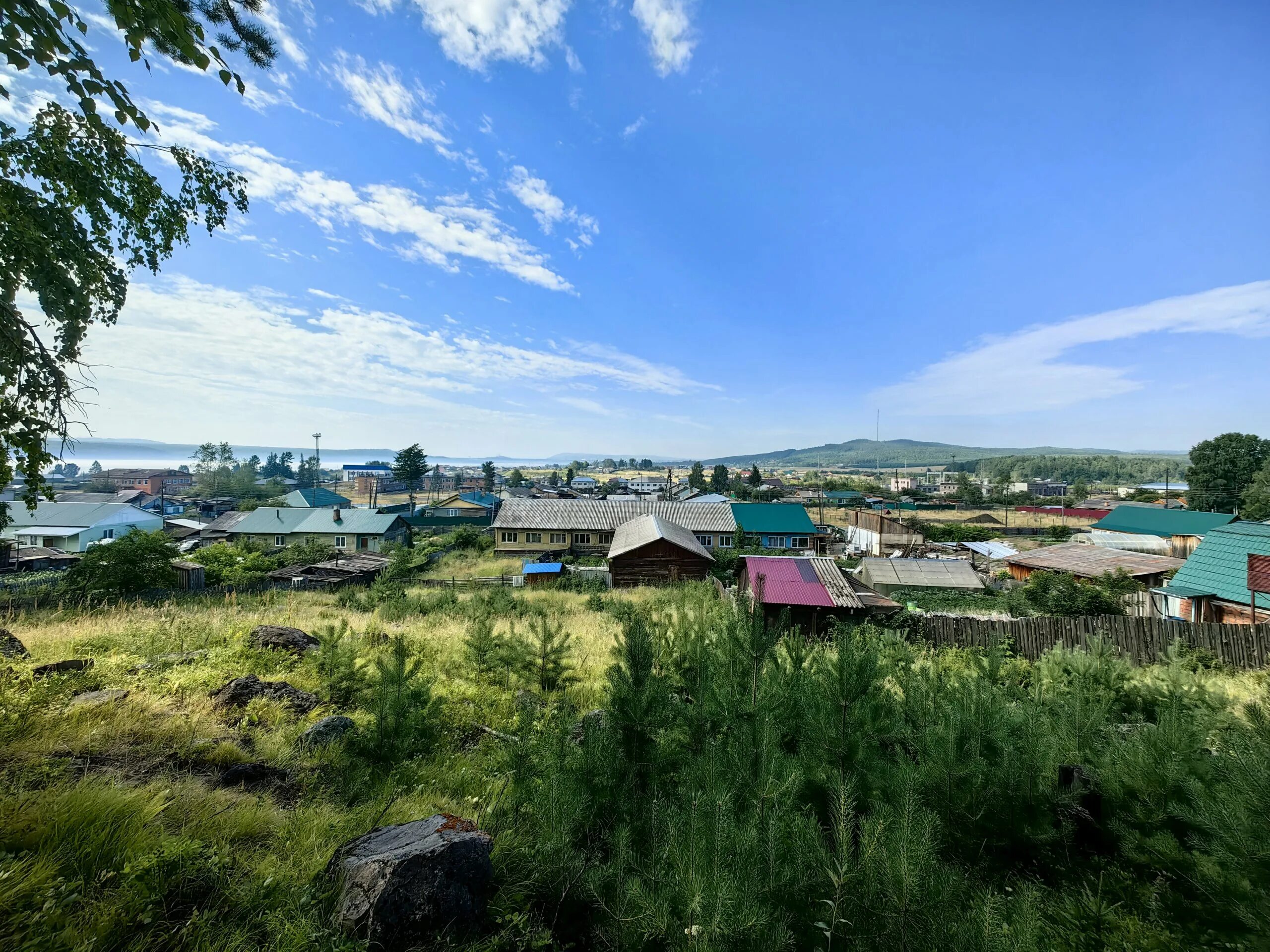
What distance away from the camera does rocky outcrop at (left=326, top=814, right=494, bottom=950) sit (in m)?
2.56

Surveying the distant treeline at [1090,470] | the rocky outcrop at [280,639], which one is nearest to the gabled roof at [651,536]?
the rocky outcrop at [280,639]

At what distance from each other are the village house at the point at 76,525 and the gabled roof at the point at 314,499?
14.9 m

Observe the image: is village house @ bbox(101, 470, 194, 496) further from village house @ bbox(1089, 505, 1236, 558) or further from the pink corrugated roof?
village house @ bbox(1089, 505, 1236, 558)

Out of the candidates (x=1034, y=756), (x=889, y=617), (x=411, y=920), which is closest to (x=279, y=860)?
(x=411, y=920)

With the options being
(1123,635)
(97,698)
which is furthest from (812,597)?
(97,698)

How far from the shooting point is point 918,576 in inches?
1071

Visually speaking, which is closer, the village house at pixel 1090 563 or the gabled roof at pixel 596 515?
the village house at pixel 1090 563

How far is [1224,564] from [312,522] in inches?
2092

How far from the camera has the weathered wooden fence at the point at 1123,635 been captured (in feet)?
36.3

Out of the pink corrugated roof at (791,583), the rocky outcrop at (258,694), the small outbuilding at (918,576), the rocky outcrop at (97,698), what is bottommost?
the small outbuilding at (918,576)

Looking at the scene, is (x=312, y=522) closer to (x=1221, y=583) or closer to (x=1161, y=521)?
(x=1221, y=583)

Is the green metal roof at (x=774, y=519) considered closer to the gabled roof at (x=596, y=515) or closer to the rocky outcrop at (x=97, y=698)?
the gabled roof at (x=596, y=515)

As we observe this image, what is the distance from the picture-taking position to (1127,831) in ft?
9.61

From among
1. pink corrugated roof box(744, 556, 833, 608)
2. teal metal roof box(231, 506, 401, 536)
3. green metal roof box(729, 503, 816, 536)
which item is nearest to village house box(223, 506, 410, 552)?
teal metal roof box(231, 506, 401, 536)
